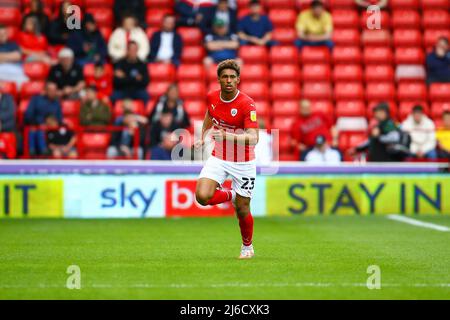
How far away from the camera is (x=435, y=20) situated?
69.5 ft

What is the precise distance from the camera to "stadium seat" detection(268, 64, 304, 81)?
2006 centimetres

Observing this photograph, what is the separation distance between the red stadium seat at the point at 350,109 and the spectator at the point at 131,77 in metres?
3.70

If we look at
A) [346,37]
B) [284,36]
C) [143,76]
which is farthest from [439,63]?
[143,76]

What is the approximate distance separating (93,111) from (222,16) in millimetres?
3845

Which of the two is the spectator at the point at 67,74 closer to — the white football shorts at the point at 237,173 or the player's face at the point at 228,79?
the white football shorts at the point at 237,173

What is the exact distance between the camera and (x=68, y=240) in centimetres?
1220

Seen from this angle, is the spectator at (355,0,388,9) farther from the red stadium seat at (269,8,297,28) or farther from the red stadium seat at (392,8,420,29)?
the red stadium seat at (269,8,297,28)

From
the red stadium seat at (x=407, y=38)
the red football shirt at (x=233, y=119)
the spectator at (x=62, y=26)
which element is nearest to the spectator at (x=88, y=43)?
the spectator at (x=62, y=26)

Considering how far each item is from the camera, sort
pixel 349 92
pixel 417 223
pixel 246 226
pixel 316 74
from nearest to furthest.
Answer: pixel 246 226
pixel 417 223
pixel 349 92
pixel 316 74

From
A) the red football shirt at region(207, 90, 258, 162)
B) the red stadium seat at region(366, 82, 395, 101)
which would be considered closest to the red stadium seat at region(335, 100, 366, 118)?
the red stadium seat at region(366, 82, 395, 101)

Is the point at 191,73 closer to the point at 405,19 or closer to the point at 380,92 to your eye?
the point at 380,92
